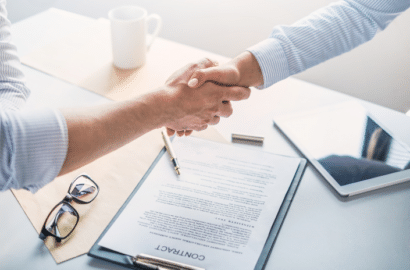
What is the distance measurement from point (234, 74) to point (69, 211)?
546 mm

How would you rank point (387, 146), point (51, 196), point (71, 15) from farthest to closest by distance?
point (71, 15), point (387, 146), point (51, 196)

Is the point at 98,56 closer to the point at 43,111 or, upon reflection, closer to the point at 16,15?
the point at 43,111

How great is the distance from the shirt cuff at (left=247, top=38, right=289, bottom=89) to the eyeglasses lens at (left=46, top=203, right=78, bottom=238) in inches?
24.4

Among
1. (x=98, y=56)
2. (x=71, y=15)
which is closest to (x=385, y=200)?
(x=98, y=56)

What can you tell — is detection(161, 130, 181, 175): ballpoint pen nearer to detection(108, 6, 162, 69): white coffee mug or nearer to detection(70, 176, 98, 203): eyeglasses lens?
detection(70, 176, 98, 203): eyeglasses lens

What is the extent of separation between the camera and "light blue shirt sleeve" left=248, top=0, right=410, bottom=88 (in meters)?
1.02

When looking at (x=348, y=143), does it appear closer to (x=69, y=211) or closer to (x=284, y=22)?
(x=69, y=211)

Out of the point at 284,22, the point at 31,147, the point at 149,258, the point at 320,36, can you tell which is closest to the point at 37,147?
the point at 31,147

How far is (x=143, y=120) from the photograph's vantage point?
82cm

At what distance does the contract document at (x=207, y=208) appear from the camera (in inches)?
25.2

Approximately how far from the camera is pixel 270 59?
102cm

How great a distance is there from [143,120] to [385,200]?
552 millimetres

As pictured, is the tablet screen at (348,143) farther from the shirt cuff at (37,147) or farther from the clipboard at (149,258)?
the shirt cuff at (37,147)

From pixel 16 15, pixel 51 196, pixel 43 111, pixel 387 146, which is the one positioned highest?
pixel 43 111
